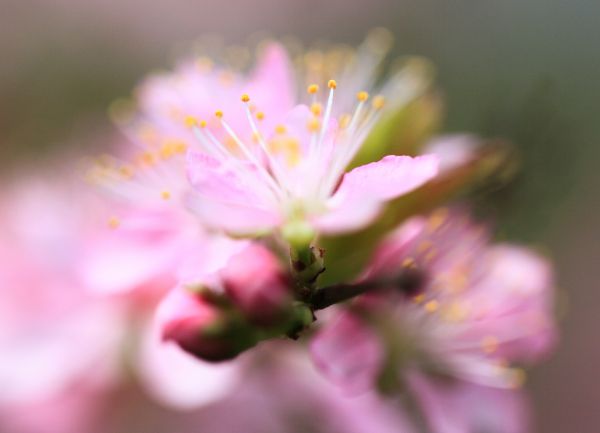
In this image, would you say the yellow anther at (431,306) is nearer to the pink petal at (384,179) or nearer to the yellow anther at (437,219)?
the yellow anther at (437,219)

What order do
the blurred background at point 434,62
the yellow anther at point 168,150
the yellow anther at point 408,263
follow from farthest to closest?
the blurred background at point 434,62 < the yellow anther at point 168,150 < the yellow anther at point 408,263

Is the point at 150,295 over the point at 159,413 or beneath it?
over

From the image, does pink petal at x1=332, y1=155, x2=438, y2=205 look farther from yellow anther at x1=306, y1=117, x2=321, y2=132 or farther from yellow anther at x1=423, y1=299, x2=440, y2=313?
yellow anther at x1=423, y1=299, x2=440, y2=313

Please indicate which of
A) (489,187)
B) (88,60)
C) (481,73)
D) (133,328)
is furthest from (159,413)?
(481,73)

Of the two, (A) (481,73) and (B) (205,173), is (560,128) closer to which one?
(B) (205,173)

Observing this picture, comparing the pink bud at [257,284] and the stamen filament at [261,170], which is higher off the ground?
the stamen filament at [261,170]

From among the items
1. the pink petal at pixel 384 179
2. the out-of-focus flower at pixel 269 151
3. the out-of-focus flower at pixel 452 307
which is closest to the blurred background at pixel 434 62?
the out-of-focus flower at pixel 452 307

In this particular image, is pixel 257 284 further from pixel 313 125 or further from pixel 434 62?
pixel 434 62

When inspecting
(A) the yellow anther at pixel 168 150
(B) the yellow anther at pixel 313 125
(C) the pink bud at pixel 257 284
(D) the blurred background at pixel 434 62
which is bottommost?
(D) the blurred background at pixel 434 62
